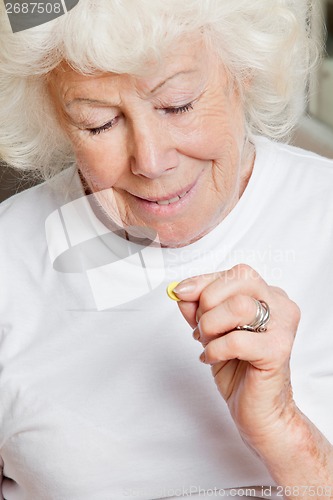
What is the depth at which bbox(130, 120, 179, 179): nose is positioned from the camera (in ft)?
4.09

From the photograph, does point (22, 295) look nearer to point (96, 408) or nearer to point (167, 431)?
point (96, 408)

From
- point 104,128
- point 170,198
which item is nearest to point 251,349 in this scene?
point 170,198

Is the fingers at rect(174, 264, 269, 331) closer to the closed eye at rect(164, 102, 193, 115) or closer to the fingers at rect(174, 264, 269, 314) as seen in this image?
the fingers at rect(174, 264, 269, 314)

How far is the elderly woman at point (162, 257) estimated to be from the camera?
3.96ft

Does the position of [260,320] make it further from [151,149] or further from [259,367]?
[151,149]


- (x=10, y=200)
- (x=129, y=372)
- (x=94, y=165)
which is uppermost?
(x=94, y=165)

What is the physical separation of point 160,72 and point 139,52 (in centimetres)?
5

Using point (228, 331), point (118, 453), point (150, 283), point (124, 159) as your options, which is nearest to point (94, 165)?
point (124, 159)

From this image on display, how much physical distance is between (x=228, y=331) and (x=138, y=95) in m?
0.36

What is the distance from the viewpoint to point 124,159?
4.27 feet

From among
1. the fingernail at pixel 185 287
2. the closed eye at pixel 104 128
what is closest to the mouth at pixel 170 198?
the closed eye at pixel 104 128

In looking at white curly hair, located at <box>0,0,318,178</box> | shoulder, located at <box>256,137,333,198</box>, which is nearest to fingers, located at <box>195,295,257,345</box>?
white curly hair, located at <box>0,0,318,178</box>

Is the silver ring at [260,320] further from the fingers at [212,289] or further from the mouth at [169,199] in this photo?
the mouth at [169,199]

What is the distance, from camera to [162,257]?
4.87ft
